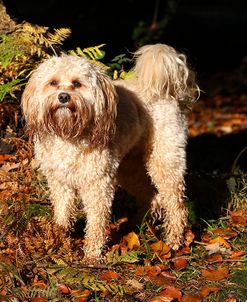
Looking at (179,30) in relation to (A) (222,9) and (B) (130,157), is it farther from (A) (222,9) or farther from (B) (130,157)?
(B) (130,157)

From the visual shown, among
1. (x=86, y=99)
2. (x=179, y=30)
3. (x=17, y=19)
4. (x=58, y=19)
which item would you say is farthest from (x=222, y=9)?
(x=86, y=99)

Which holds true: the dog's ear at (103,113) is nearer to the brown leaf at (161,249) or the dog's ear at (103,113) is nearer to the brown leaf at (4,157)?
the brown leaf at (161,249)

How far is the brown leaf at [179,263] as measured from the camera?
5516mm

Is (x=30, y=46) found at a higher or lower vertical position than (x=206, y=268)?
higher

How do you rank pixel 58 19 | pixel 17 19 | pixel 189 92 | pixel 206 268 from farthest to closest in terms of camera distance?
pixel 58 19
pixel 17 19
pixel 189 92
pixel 206 268

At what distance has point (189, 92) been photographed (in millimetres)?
6137

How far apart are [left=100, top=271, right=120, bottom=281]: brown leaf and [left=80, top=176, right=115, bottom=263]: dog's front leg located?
0.65 feet

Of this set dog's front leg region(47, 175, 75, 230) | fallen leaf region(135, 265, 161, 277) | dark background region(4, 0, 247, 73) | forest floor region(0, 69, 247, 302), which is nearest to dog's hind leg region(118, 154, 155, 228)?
forest floor region(0, 69, 247, 302)

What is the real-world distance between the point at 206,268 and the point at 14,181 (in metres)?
2.13

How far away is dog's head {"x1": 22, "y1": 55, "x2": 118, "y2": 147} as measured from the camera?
4836mm

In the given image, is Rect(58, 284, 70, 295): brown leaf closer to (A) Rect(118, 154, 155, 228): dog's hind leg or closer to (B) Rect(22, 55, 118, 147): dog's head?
(B) Rect(22, 55, 118, 147): dog's head

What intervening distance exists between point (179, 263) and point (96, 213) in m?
0.96

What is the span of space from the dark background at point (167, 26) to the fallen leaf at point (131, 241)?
268 centimetres

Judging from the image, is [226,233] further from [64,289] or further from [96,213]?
[64,289]
